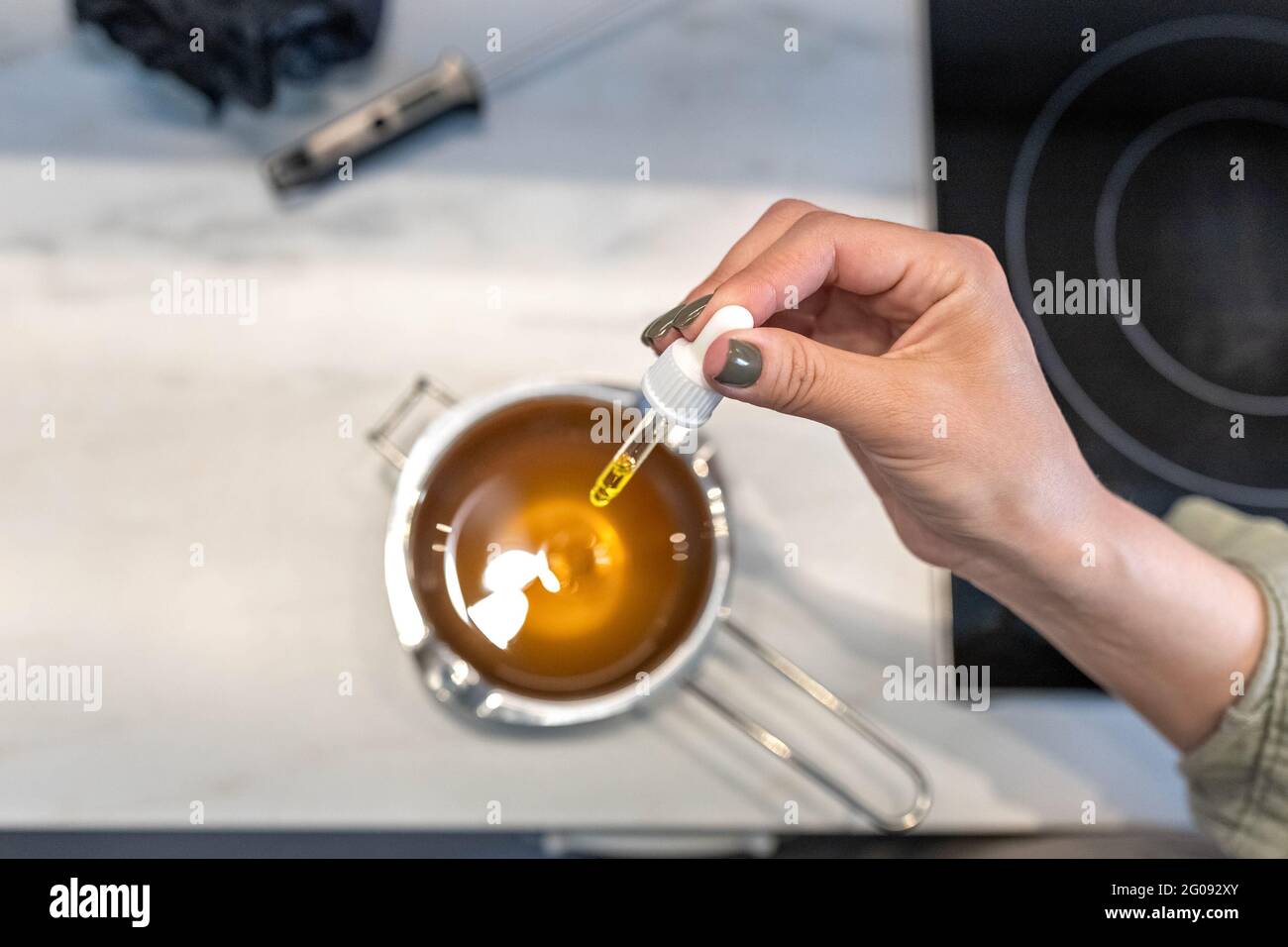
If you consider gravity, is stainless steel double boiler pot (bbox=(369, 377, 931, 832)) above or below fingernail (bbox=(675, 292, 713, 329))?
below

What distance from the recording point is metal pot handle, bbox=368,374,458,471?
54 centimetres

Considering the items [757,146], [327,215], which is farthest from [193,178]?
[757,146]

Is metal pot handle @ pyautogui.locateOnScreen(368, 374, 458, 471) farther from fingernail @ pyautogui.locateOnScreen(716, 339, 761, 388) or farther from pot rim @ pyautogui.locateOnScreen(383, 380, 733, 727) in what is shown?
fingernail @ pyautogui.locateOnScreen(716, 339, 761, 388)

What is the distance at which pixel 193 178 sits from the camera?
1.85ft

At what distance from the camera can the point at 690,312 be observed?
433 mm

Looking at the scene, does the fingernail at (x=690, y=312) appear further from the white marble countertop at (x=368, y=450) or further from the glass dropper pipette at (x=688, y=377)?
the white marble countertop at (x=368, y=450)

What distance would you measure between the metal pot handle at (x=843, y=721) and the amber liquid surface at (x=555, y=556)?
0.06m

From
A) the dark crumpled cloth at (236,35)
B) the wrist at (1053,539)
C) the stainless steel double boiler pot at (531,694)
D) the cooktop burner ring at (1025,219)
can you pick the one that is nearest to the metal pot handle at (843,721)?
the stainless steel double boiler pot at (531,694)

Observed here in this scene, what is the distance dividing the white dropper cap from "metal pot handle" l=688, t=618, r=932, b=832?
0.18m

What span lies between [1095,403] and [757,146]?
0.24 meters

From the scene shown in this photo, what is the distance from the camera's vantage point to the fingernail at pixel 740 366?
39cm

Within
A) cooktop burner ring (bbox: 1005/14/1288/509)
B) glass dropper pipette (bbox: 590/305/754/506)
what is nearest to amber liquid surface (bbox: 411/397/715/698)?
glass dropper pipette (bbox: 590/305/754/506)

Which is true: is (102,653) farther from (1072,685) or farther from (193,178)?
(1072,685)
